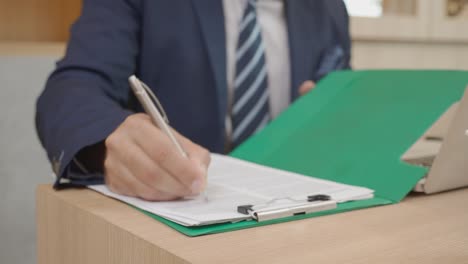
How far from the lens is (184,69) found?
1.03 metres

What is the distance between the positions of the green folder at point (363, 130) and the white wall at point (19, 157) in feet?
2.62

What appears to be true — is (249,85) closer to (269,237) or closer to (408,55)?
(269,237)

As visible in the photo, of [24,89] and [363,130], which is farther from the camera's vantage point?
[24,89]

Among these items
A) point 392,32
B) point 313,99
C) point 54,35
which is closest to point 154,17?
point 313,99

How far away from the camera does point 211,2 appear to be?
40.8 inches

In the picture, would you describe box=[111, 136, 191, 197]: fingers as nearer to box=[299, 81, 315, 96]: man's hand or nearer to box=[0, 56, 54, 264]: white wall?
box=[299, 81, 315, 96]: man's hand

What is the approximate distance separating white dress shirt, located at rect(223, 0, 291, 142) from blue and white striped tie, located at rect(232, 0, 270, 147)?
23 mm

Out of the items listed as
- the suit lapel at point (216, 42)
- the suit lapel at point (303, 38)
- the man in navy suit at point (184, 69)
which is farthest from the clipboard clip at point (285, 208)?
the suit lapel at point (303, 38)

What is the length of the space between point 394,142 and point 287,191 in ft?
0.59

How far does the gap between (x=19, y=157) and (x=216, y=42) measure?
2.41 feet

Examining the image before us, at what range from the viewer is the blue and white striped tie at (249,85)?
3.41 feet

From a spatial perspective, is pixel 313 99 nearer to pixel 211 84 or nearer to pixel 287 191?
pixel 211 84

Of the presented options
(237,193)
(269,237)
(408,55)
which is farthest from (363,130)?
(408,55)

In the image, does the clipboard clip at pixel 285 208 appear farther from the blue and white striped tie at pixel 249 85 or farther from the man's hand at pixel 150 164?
the blue and white striped tie at pixel 249 85
